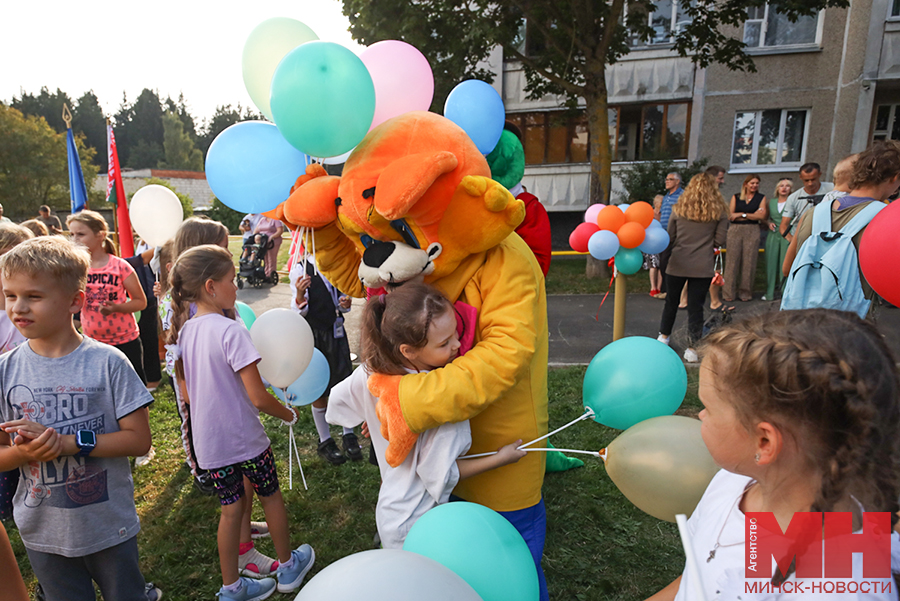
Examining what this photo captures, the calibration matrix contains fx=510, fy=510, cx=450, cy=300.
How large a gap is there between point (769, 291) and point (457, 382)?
8.38 meters

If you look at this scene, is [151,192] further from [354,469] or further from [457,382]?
[457,382]

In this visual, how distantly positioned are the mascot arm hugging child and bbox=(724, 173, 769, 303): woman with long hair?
6.95 m

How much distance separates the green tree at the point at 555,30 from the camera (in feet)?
28.2

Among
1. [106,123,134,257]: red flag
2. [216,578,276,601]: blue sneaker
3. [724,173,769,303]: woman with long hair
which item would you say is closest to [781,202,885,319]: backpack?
[216,578,276,601]: blue sneaker

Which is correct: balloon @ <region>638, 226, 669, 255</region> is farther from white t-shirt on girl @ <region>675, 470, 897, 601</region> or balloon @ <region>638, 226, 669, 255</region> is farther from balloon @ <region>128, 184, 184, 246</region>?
balloon @ <region>128, 184, 184, 246</region>

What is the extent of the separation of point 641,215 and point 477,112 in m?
2.68

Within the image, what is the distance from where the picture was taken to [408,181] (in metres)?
1.60

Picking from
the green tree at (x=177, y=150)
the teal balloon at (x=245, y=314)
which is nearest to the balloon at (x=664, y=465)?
the teal balloon at (x=245, y=314)

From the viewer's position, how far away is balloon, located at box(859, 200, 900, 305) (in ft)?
6.15

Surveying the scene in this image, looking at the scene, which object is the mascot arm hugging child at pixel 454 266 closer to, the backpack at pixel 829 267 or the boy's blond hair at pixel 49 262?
the boy's blond hair at pixel 49 262

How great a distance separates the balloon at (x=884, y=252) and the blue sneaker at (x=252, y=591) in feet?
9.74

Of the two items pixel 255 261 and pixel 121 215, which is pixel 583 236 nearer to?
pixel 121 215

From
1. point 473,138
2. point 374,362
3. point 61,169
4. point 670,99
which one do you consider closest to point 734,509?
point 374,362

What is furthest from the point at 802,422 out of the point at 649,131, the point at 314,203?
the point at 649,131
